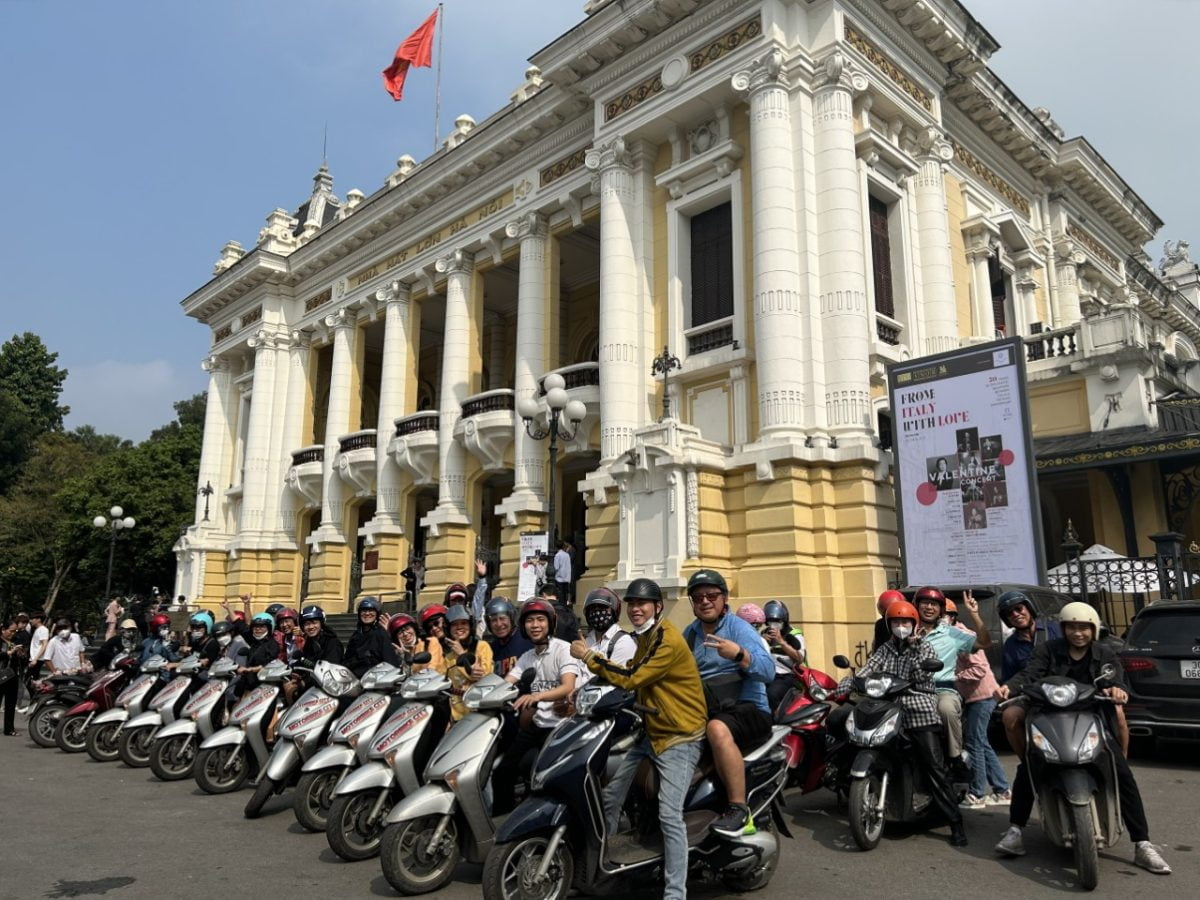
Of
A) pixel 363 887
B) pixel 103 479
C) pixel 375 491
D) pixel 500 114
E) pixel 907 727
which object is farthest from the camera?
pixel 103 479

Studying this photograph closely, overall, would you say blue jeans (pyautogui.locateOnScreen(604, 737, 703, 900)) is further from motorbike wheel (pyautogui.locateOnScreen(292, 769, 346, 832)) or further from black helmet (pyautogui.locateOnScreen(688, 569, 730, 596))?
motorbike wheel (pyautogui.locateOnScreen(292, 769, 346, 832))

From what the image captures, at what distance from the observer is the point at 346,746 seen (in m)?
6.27

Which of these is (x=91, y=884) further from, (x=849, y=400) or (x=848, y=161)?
(x=848, y=161)

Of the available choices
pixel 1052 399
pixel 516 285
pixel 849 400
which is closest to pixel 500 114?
pixel 516 285

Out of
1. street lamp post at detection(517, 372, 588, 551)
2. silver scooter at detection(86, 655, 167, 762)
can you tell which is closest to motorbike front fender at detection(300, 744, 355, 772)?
silver scooter at detection(86, 655, 167, 762)

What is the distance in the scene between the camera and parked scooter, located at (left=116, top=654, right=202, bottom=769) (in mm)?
9398

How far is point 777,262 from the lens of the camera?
15.1m

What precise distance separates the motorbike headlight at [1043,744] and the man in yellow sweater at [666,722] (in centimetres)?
201

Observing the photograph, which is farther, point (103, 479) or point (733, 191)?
point (103, 479)

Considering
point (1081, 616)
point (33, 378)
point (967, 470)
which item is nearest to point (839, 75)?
point (967, 470)

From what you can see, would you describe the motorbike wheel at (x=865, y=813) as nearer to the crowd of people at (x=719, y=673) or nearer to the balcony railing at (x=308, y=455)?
the crowd of people at (x=719, y=673)

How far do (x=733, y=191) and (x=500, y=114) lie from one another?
316 inches

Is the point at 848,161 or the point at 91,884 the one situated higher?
the point at 848,161

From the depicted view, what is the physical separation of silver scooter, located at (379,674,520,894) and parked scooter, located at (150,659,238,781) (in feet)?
14.8
